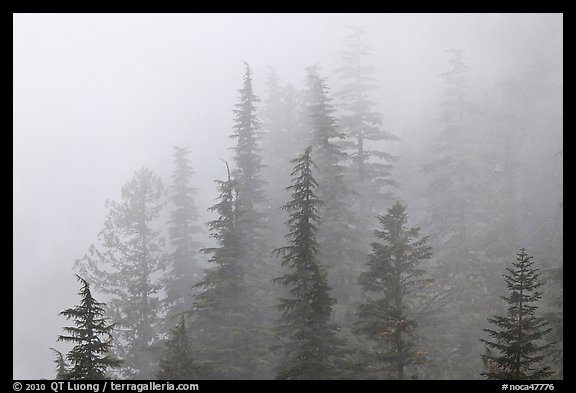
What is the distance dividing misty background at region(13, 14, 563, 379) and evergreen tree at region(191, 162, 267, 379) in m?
20.4

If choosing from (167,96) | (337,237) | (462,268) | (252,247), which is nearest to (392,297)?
(337,237)

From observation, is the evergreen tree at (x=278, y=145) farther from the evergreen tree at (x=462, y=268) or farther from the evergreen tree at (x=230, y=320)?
the evergreen tree at (x=462, y=268)

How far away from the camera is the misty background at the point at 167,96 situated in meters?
43.6

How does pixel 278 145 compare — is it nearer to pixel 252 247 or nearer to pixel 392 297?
pixel 252 247

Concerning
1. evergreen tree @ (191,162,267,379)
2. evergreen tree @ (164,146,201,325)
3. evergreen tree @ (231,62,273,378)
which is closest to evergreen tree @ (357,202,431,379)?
evergreen tree @ (231,62,273,378)

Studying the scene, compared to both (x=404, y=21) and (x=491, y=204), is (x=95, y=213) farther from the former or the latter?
(x=404, y=21)

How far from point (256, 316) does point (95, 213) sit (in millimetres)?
Result: 40159

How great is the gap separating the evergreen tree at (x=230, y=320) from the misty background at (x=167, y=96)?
20.4 m

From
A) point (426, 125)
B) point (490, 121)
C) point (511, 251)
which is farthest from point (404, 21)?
point (511, 251)

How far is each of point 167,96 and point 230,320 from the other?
51.3m

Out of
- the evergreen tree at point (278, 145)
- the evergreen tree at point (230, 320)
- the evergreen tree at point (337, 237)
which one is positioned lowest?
the evergreen tree at point (230, 320)

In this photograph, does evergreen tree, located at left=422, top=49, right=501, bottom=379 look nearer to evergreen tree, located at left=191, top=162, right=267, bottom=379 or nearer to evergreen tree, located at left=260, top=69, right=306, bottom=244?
evergreen tree, located at left=191, top=162, right=267, bottom=379

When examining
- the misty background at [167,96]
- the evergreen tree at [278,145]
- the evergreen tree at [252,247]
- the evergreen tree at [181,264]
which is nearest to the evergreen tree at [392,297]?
the evergreen tree at [252,247]

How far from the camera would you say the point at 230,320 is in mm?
16984
